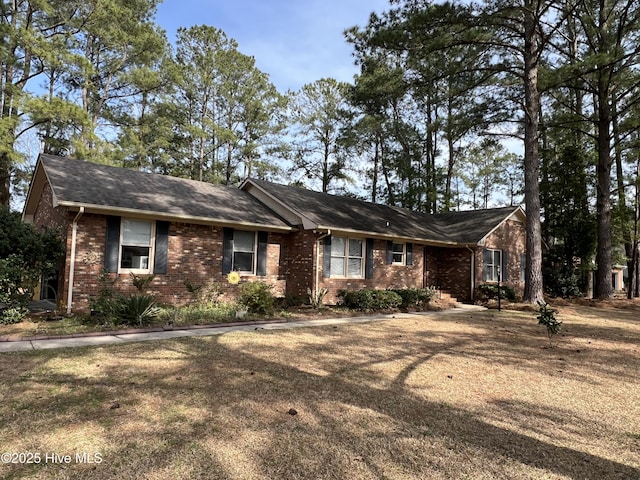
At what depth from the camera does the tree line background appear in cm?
1509

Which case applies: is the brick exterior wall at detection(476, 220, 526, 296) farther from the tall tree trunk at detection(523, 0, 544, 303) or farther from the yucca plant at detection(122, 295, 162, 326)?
the yucca plant at detection(122, 295, 162, 326)

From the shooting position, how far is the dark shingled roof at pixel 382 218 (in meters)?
14.4

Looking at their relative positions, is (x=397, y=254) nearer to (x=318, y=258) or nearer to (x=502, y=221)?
(x=318, y=258)

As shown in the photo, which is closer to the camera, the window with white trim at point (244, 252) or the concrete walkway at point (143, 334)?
the concrete walkway at point (143, 334)

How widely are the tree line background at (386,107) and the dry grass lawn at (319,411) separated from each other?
35.9ft

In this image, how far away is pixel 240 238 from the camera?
12.9 m

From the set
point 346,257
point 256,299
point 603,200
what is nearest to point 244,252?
point 256,299

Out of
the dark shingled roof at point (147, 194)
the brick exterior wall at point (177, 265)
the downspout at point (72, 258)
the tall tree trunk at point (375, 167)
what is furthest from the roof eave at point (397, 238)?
the tall tree trunk at point (375, 167)

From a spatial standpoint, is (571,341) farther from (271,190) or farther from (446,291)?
(271,190)

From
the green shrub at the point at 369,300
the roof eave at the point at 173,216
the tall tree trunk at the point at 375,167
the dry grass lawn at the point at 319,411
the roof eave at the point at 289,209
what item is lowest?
the dry grass lawn at the point at 319,411

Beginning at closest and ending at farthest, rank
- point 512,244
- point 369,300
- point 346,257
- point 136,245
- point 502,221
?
1. point 136,245
2. point 369,300
3. point 346,257
4. point 502,221
5. point 512,244

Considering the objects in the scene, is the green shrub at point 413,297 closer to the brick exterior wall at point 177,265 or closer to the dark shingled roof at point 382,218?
the dark shingled roof at point 382,218

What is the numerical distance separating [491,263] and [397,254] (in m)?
5.36

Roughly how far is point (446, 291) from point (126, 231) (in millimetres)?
13271
